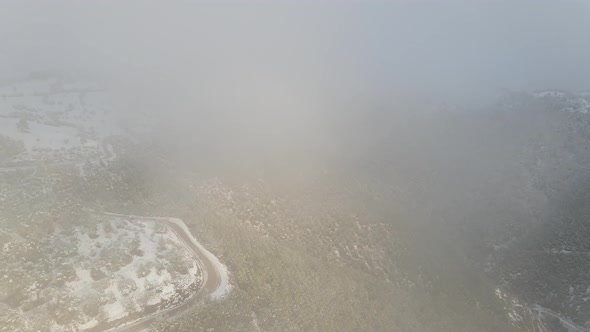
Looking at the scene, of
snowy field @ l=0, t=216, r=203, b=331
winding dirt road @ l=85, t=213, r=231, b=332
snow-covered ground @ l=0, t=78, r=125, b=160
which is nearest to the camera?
snowy field @ l=0, t=216, r=203, b=331

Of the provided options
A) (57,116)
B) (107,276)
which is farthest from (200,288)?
(57,116)

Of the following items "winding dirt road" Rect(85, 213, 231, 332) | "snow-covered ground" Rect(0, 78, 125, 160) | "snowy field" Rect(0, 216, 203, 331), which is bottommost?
"snow-covered ground" Rect(0, 78, 125, 160)

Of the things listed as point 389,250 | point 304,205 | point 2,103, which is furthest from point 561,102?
point 2,103

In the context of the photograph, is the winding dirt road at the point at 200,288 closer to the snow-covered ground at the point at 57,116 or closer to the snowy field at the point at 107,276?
A: the snowy field at the point at 107,276

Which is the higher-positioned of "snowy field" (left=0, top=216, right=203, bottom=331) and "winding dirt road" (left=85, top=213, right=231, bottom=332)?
"snowy field" (left=0, top=216, right=203, bottom=331)

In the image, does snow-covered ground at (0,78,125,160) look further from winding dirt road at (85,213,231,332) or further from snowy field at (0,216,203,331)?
snowy field at (0,216,203,331)

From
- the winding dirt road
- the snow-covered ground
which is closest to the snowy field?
the winding dirt road

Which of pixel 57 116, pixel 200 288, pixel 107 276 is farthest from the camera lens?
pixel 57 116

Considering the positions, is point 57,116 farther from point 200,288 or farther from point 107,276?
point 200,288

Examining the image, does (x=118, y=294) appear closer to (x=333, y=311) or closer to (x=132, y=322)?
(x=132, y=322)

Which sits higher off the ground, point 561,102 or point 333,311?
point 561,102

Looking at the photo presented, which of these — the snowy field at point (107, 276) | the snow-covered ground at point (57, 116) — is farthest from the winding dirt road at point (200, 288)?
the snow-covered ground at point (57, 116)
